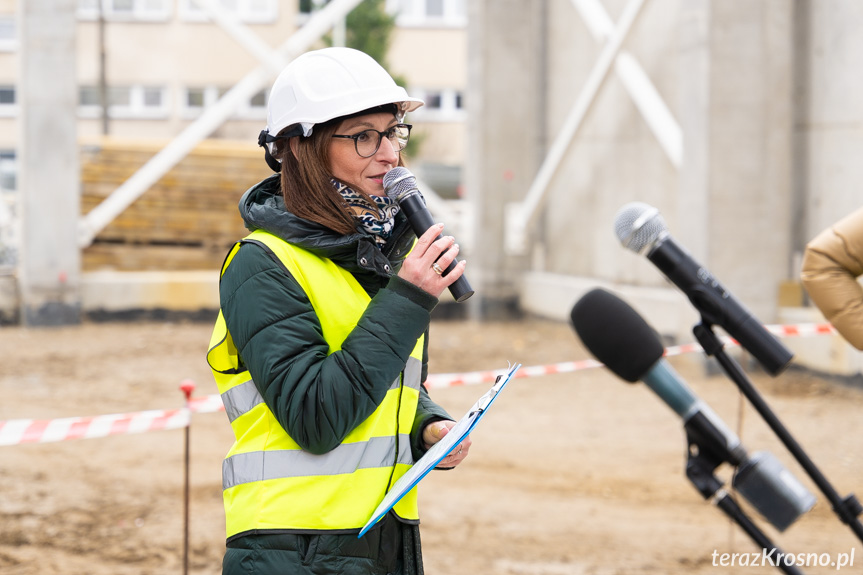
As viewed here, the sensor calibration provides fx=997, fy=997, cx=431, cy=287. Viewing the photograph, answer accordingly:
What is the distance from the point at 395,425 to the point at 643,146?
1125 centimetres

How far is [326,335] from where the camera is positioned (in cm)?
219

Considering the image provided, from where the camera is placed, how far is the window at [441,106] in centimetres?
4131

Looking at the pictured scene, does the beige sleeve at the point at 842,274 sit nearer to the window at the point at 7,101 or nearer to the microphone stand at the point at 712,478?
the microphone stand at the point at 712,478

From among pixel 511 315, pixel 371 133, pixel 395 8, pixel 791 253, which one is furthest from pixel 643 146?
pixel 395 8

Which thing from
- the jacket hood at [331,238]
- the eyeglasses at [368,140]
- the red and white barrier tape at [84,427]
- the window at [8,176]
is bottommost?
the window at [8,176]

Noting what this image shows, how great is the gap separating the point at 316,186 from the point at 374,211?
0.48 ft

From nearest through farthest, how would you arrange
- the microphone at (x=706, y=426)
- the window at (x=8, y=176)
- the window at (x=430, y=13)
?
the microphone at (x=706, y=426) < the window at (x=8, y=176) < the window at (x=430, y=13)

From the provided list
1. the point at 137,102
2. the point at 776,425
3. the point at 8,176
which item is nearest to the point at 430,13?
the point at 137,102

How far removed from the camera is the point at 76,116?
536 inches

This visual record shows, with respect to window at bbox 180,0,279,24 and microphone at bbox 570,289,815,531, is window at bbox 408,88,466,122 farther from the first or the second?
microphone at bbox 570,289,815,531

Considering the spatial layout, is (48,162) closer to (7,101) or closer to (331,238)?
(331,238)

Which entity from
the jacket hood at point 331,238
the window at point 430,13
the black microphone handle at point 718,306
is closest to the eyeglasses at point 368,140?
the jacket hood at point 331,238

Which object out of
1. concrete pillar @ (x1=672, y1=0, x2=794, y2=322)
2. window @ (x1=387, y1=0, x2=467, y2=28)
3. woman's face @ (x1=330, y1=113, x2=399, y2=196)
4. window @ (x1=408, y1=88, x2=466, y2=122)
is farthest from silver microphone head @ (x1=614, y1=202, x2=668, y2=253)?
window @ (x1=387, y1=0, x2=467, y2=28)

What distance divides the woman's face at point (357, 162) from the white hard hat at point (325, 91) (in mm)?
56
